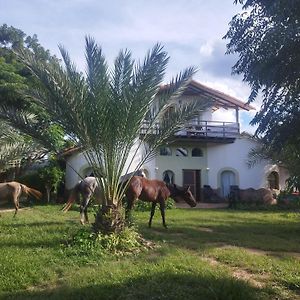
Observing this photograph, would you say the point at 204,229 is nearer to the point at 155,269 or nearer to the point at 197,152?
the point at 155,269

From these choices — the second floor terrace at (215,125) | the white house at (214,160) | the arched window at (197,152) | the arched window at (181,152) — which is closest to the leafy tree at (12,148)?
the second floor terrace at (215,125)

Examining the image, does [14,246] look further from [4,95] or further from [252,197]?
[252,197]

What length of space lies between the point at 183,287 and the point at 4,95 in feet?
64.0

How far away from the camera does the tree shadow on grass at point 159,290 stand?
6.68m

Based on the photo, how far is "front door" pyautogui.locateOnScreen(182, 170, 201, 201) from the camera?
102 ft

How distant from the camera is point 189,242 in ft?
36.5

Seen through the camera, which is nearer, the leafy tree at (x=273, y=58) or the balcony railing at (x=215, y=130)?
the leafy tree at (x=273, y=58)

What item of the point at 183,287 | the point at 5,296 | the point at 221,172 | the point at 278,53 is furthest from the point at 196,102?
the point at 221,172

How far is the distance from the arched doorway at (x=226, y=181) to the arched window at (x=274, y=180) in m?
2.68

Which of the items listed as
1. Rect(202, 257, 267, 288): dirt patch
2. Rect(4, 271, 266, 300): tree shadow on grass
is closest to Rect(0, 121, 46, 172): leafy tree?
Rect(202, 257, 267, 288): dirt patch

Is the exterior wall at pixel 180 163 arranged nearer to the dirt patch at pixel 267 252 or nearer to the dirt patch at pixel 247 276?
the dirt patch at pixel 267 252

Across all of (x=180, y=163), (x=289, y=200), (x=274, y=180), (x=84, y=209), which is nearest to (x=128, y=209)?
(x=84, y=209)

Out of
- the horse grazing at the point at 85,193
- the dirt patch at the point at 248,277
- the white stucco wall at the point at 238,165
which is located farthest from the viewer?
the white stucco wall at the point at 238,165

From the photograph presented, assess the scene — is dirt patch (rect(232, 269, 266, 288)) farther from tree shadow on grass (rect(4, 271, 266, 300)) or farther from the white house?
the white house
